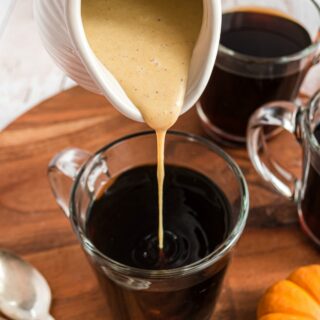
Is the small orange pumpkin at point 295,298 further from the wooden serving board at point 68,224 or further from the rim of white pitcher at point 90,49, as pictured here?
the rim of white pitcher at point 90,49

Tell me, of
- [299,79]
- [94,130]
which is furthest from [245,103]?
[94,130]

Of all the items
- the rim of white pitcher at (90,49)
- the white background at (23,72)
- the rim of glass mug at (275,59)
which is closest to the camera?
the rim of white pitcher at (90,49)

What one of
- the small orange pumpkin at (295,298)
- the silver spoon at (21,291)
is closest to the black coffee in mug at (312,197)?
the small orange pumpkin at (295,298)

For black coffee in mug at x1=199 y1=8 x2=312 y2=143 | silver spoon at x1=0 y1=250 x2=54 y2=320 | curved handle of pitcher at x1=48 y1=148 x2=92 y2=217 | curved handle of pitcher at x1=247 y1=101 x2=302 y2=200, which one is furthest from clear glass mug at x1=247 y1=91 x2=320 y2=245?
silver spoon at x1=0 y1=250 x2=54 y2=320

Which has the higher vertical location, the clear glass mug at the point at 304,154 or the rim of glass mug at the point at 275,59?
the rim of glass mug at the point at 275,59

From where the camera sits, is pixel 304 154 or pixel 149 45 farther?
pixel 304 154

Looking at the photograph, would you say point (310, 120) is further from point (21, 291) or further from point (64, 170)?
point (21, 291)

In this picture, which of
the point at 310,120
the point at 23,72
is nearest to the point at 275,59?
the point at 310,120

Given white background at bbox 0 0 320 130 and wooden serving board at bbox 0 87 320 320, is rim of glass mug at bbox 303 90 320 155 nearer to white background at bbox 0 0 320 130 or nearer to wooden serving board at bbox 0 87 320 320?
wooden serving board at bbox 0 87 320 320
